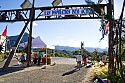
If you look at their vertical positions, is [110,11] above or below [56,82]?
above

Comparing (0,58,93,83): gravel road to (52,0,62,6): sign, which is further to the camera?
(52,0,62,6): sign

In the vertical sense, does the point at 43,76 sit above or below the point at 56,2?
below

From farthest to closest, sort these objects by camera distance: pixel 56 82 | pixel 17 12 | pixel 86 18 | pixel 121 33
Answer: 1. pixel 17 12
2. pixel 86 18
3. pixel 56 82
4. pixel 121 33

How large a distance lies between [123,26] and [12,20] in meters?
16.1

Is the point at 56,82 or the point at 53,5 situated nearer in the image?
the point at 56,82

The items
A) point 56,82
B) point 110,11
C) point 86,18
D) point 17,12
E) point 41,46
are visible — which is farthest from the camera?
point 41,46

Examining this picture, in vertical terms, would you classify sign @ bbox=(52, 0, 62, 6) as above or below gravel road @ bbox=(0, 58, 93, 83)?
above

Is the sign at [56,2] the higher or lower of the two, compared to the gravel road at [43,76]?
higher

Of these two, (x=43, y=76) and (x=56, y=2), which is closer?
(x=43, y=76)

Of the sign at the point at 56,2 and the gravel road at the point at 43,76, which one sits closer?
the gravel road at the point at 43,76

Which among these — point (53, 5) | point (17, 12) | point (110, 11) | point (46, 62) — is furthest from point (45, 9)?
point (110, 11)

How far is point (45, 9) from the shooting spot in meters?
20.5

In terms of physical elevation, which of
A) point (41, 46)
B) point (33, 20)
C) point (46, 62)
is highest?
point (33, 20)

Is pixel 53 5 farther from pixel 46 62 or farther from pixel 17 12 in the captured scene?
pixel 46 62
